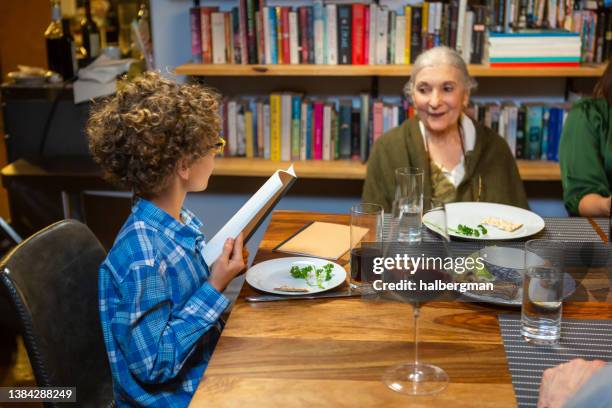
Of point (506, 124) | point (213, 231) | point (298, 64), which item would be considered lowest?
point (213, 231)

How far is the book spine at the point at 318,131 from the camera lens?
3.13m

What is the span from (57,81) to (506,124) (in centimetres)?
223

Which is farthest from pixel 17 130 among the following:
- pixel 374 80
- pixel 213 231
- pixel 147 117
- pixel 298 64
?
pixel 147 117

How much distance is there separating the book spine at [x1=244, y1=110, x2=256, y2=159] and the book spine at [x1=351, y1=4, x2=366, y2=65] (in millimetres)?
514

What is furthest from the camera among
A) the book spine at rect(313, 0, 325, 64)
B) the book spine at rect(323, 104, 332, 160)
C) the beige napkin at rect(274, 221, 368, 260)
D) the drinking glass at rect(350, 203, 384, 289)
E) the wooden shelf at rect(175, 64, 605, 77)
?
the book spine at rect(323, 104, 332, 160)

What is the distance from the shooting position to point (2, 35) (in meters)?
4.56

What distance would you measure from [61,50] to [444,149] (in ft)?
7.26

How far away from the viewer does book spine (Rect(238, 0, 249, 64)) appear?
119 inches

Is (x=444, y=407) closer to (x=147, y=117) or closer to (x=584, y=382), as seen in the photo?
(x=584, y=382)

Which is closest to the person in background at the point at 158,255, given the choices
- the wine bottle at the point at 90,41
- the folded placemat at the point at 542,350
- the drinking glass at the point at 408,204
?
the drinking glass at the point at 408,204

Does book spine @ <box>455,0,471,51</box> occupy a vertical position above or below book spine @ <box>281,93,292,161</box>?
above

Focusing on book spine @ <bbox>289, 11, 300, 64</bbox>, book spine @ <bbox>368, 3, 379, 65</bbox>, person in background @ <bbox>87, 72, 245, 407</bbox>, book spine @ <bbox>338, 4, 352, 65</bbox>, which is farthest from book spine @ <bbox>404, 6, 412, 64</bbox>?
person in background @ <bbox>87, 72, 245, 407</bbox>

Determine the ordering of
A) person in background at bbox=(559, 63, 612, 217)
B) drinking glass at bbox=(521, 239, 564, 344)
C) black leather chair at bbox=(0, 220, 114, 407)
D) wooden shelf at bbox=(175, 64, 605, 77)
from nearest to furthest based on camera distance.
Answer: drinking glass at bbox=(521, 239, 564, 344)
black leather chair at bbox=(0, 220, 114, 407)
person in background at bbox=(559, 63, 612, 217)
wooden shelf at bbox=(175, 64, 605, 77)

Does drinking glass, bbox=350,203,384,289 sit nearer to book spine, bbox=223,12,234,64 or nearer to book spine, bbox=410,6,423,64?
book spine, bbox=410,6,423,64
